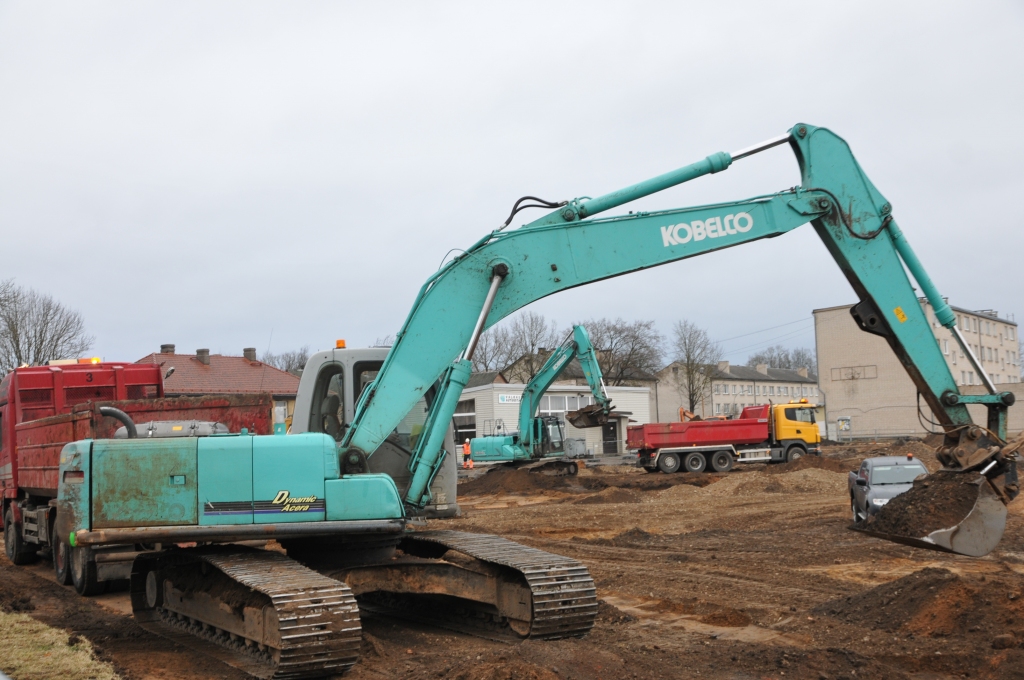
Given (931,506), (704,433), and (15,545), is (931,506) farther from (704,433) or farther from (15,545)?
(704,433)

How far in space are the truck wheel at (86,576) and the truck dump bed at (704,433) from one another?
26.4m

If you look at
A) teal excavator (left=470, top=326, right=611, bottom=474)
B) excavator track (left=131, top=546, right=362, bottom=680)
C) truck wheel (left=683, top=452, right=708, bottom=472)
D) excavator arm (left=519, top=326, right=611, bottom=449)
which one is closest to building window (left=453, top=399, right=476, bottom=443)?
teal excavator (left=470, top=326, right=611, bottom=474)

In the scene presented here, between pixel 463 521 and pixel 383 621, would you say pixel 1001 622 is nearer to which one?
pixel 383 621

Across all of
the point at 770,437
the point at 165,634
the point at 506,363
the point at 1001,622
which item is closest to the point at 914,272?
the point at 1001,622

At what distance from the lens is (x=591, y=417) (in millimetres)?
28016

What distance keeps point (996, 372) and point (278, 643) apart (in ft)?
293

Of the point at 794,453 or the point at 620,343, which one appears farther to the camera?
the point at 620,343

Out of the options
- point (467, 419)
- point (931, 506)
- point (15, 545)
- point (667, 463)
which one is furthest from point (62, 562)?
point (467, 419)

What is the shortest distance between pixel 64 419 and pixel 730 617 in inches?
313

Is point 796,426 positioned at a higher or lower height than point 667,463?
higher

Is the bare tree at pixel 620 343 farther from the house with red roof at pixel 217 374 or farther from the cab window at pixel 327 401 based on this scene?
the cab window at pixel 327 401

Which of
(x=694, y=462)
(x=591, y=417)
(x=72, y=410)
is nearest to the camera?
(x=72, y=410)

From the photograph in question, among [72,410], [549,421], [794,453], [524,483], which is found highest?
[72,410]

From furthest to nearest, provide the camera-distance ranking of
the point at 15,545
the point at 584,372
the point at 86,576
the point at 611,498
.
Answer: the point at 584,372 → the point at 611,498 → the point at 15,545 → the point at 86,576
